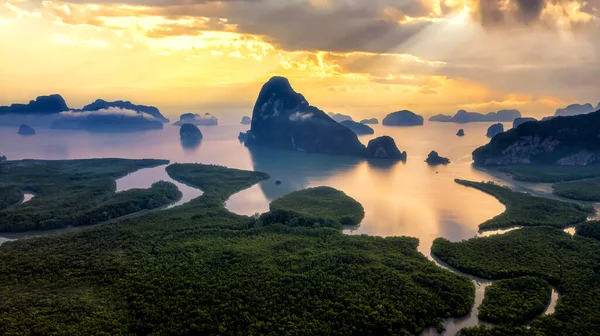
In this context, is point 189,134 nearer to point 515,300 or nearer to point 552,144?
point 552,144

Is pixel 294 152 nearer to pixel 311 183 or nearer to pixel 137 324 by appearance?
pixel 311 183

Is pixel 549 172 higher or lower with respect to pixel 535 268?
higher

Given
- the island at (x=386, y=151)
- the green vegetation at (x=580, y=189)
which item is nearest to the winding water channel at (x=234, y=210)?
the green vegetation at (x=580, y=189)

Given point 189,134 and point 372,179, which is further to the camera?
point 189,134

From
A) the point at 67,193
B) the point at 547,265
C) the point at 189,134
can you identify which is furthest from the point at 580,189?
the point at 189,134

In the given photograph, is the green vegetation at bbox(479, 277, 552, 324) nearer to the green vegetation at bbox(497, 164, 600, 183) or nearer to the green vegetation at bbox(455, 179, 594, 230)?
the green vegetation at bbox(455, 179, 594, 230)

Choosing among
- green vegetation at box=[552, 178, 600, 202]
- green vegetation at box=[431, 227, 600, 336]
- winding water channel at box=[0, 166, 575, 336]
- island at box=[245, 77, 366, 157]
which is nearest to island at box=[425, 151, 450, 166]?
island at box=[245, 77, 366, 157]

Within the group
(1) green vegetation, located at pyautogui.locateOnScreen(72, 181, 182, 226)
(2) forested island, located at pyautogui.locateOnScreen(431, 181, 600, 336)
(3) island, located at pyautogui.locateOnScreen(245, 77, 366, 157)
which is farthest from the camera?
(3) island, located at pyautogui.locateOnScreen(245, 77, 366, 157)
